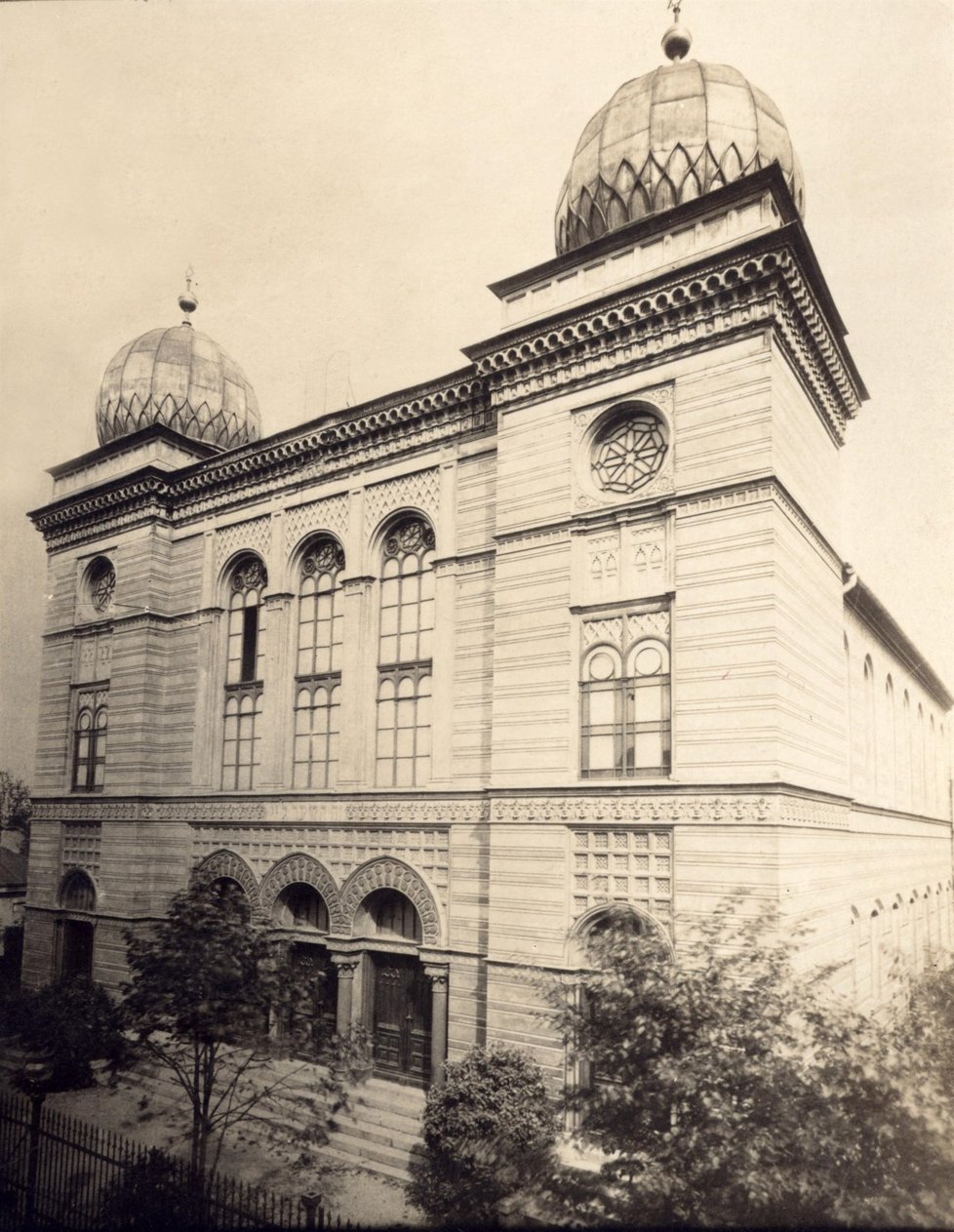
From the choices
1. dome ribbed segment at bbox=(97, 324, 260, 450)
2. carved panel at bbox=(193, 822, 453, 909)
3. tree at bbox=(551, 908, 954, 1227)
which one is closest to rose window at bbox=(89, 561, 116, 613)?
dome ribbed segment at bbox=(97, 324, 260, 450)

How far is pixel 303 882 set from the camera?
20547 mm

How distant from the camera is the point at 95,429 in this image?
1123 inches

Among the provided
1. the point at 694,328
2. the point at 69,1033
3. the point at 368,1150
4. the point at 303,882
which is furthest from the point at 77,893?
the point at 694,328

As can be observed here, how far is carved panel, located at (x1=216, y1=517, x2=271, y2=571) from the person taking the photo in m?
23.2

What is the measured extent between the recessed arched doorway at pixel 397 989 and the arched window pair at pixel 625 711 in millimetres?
5484

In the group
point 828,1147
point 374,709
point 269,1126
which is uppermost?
point 374,709

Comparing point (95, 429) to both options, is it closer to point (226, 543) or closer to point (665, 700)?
point (226, 543)

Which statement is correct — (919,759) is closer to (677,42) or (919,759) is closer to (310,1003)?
(677,42)

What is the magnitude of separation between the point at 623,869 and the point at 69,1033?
12134mm

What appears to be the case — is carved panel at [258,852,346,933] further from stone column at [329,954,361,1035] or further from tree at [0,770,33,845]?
tree at [0,770,33,845]

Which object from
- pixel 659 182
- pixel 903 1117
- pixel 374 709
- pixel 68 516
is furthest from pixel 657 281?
pixel 68 516

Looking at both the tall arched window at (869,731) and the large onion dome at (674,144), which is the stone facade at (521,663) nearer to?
the tall arched window at (869,731)

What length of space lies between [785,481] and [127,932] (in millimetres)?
11876

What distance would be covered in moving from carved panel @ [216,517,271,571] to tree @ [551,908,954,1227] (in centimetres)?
1545
